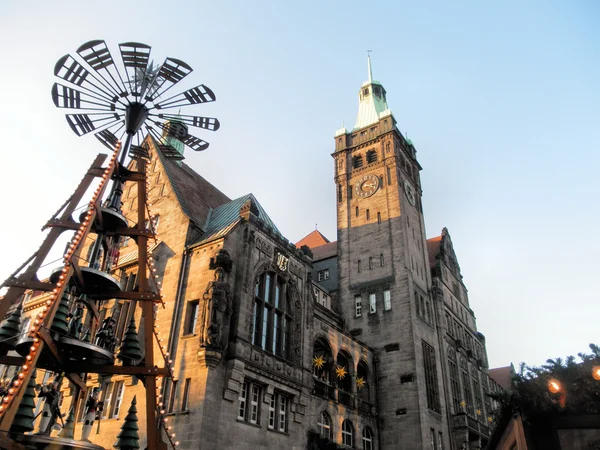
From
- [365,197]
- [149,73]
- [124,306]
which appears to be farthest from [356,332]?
[149,73]

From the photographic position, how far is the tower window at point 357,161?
52.1m

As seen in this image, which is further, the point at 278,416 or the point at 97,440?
the point at 278,416

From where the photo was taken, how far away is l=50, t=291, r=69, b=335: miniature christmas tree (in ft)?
39.0

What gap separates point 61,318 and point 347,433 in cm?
2534

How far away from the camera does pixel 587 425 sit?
834cm

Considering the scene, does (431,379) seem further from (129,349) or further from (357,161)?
(129,349)

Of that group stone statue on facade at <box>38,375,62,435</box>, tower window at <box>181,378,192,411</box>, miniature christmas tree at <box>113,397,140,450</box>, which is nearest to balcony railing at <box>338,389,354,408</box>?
tower window at <box>181,378,192,411</box>

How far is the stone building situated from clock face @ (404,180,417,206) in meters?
0.28

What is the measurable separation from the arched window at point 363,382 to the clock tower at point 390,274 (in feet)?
3.95

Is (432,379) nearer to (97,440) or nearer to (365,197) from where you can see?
(365,197)

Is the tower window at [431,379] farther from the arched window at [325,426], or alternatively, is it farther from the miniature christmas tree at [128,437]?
the miniature christmas tree at [128,437]

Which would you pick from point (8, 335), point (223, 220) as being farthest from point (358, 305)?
point (8, 335)

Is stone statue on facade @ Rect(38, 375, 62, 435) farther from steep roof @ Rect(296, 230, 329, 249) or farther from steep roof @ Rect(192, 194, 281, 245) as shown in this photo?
steep roof @ Rect(296, 230, 329, 249)

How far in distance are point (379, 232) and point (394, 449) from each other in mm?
18840
